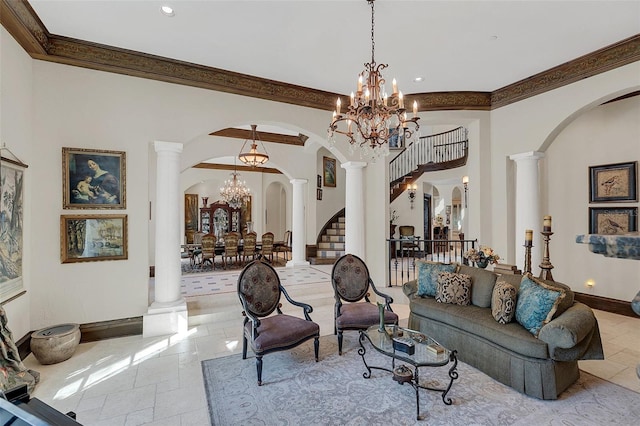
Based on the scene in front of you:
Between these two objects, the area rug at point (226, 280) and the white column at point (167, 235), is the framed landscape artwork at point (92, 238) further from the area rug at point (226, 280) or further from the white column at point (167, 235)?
the area rug at point (226, 280)

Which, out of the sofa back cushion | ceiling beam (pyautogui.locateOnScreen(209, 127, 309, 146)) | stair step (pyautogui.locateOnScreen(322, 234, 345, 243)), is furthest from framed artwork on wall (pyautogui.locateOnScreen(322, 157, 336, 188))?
the sofa back cushion

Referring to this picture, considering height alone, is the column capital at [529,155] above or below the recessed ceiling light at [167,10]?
below

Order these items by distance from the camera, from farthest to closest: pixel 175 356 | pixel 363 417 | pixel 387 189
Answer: pixel 387 189 < pixel 175 356 < pixel 363 417

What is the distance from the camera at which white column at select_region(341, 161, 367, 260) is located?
571 centimetres

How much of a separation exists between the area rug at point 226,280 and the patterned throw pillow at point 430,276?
274cm

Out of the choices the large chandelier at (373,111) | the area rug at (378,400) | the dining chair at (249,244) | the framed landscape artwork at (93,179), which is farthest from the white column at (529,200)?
the framed landscape artwork at (93,179)

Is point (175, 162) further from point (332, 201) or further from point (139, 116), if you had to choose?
point (332, 201)

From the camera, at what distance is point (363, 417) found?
2.43 meters

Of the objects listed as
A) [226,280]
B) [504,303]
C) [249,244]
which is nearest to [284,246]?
[249,244]

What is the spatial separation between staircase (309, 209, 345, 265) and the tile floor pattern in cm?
379

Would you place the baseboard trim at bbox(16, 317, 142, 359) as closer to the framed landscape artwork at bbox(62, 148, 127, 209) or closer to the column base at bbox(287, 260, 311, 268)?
the framed landscape artwork at bbox(62, 148, 127, 209)

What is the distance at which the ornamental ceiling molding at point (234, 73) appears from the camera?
3270 millimetres

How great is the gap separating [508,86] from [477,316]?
12.8ft

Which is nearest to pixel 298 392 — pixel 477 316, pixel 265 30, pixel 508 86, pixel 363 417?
pixel 363 417
